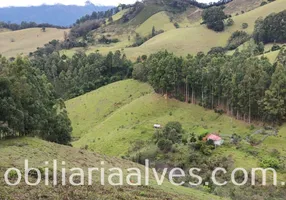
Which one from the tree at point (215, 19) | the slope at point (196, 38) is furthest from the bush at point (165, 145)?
the tree at point (215, 19)

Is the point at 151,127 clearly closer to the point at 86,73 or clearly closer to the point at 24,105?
the point at 24,105

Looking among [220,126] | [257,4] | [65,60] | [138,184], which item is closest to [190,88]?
[220,126]

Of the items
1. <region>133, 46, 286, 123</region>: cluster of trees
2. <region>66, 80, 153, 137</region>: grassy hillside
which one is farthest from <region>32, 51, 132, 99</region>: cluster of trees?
<region>133, 46, 286, 123</region>: cluster of trees

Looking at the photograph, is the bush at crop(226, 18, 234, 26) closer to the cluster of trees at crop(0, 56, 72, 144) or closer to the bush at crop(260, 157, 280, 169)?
the bush at crop(260, 157, 280, 169)

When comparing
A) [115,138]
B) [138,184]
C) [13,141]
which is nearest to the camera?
[138,184]

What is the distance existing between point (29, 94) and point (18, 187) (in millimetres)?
20105

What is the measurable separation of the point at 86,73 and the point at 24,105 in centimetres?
6677

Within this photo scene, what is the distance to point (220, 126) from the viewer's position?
66375 mm

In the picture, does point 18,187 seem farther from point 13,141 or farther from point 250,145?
point 250,145

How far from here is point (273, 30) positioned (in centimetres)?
11944

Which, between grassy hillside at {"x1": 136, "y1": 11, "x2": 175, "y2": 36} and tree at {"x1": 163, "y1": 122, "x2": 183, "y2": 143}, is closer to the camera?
tree at {"x1": 163, "y1": 122, "x2": 183, "y2": 143}

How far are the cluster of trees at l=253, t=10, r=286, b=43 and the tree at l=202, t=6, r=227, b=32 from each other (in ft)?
78.5

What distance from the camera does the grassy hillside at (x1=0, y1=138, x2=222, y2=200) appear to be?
22406 millimetres

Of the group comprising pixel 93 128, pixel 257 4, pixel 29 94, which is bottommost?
pixel 93 128
